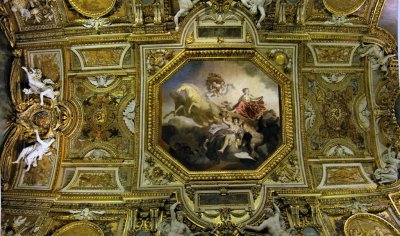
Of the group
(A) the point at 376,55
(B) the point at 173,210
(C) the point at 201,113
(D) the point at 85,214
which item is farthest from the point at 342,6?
(D) the point at 85,214

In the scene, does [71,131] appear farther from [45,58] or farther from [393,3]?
[393,3]

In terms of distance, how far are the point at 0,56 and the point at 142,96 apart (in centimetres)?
428

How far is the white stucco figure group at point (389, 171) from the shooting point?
12500 mm

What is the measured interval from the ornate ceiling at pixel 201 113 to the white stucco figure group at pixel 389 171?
31 mm

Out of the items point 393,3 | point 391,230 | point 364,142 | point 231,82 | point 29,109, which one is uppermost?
point 393,3

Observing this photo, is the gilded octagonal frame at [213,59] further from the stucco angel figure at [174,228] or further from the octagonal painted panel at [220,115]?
the stucco angel figure at [174,228]

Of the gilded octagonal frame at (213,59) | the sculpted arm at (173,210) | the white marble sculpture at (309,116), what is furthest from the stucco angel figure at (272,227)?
the white marble sculpture at (309,116)

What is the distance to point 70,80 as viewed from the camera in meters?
13.1

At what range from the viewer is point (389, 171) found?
1258 centimetres

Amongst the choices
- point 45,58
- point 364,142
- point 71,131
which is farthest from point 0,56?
point 364,142

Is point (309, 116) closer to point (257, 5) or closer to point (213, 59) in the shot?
point (213, 59)

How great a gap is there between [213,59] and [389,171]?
6448 millimetres

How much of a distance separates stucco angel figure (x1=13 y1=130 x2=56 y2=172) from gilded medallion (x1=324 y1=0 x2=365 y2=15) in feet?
31.4

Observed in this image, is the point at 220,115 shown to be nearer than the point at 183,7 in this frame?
No
